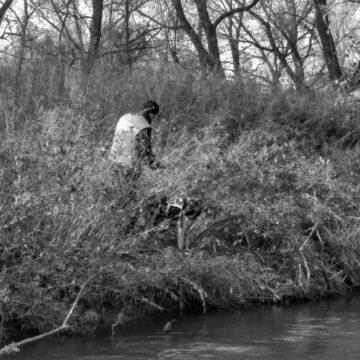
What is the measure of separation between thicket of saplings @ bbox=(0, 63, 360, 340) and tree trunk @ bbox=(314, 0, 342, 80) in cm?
705

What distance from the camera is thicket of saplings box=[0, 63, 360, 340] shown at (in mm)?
10125

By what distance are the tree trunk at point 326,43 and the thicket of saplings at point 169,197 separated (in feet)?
23.1

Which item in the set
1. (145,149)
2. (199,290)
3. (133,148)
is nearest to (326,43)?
(145,149)

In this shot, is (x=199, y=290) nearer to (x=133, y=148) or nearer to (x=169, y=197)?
(x=169, y=197)

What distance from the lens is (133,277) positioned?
1096 centimetres

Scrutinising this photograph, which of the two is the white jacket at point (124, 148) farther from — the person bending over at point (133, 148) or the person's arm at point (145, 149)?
Answer: the person's arm at point (145, 149)

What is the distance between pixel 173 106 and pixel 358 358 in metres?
8.79

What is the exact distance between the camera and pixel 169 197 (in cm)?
1214

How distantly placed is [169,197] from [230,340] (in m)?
2.61

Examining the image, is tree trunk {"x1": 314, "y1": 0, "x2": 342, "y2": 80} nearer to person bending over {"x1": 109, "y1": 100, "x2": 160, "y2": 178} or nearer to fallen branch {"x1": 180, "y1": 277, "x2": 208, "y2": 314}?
person bending over {"x1": 109, "y1": 100, "x2": 160, "y2": 178}

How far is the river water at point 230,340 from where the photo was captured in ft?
30.4

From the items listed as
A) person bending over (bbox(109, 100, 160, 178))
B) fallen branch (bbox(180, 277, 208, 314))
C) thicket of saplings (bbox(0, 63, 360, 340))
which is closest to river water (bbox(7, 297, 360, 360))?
fallen branch (bbox(180, 277, 208, 314))

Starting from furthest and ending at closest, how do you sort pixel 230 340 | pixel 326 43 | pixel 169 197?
pixel 326 43, pixel 169 197, pixel 230 340

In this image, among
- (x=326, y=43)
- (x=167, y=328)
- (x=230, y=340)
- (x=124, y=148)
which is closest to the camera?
(x=230, y=340)
